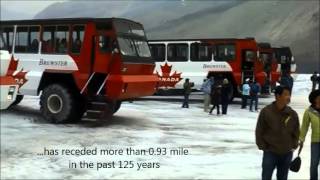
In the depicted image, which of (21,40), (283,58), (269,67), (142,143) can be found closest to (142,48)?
(21,40)

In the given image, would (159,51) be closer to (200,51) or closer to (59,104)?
(200,51)

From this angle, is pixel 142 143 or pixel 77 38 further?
pixel 77 38

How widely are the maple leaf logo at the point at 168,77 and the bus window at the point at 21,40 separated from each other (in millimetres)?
8932

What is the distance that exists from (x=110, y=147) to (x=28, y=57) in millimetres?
5291

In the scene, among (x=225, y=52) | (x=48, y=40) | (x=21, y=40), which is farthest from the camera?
(x=225, y=52)

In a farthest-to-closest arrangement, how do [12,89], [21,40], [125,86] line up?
[21,40] → [125,86] → [12,89]

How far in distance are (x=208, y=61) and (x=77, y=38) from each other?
931 centimetres

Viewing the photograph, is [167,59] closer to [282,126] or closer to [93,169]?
[93,169]

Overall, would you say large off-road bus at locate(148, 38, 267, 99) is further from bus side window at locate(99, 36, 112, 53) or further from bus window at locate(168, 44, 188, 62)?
bus side window at locate(99, 36, 112, 53)

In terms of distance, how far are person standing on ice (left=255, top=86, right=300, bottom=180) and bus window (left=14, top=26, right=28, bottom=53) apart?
397 inches

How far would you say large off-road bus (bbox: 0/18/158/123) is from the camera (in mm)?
12641

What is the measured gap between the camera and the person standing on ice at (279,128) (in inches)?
210

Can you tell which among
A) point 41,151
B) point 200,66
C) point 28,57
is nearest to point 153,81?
point 28,57

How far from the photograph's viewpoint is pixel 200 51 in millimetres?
21656
